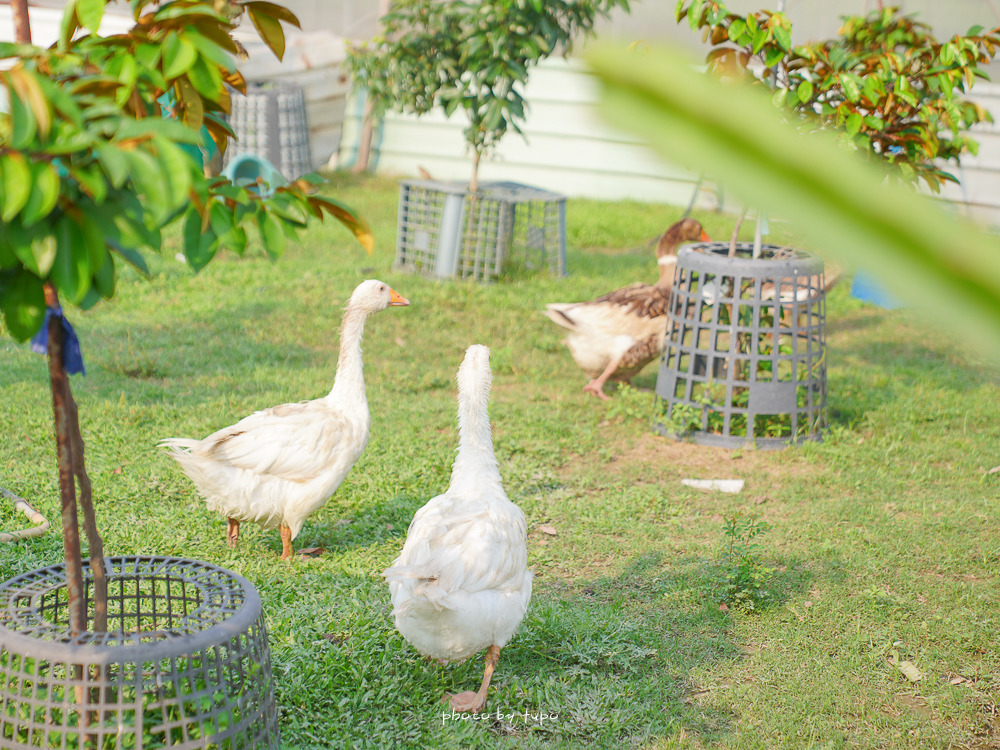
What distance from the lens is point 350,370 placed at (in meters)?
3.99

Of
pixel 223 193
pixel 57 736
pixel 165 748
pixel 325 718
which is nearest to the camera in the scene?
pixel 223 193

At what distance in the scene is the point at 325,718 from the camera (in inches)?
112

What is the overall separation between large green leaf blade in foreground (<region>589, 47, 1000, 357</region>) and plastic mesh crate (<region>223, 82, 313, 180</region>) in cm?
1205

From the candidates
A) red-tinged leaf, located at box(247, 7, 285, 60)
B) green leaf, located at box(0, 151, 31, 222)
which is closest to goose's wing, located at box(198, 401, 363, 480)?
red-tinged leaf, located at box(247, 7, 285, 60)

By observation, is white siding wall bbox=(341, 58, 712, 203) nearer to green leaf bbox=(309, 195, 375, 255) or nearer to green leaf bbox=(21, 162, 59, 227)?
green leaf bbox=(309, 195, 375, 255)

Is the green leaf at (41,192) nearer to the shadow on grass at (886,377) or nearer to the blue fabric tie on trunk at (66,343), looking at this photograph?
the blue fabric tie on trunk at (66,343)

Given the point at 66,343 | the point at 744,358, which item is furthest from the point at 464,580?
the point at 744,358

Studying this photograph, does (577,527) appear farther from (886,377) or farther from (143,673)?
(886,377)

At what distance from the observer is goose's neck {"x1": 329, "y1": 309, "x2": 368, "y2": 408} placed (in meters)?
3.96

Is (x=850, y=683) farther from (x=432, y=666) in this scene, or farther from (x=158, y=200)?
(x=158, y=200)

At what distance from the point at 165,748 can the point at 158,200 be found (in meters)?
1.35

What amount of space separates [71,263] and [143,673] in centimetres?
116

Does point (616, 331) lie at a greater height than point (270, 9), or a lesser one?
lesser

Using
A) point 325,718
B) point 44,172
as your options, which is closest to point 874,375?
point 325,718
